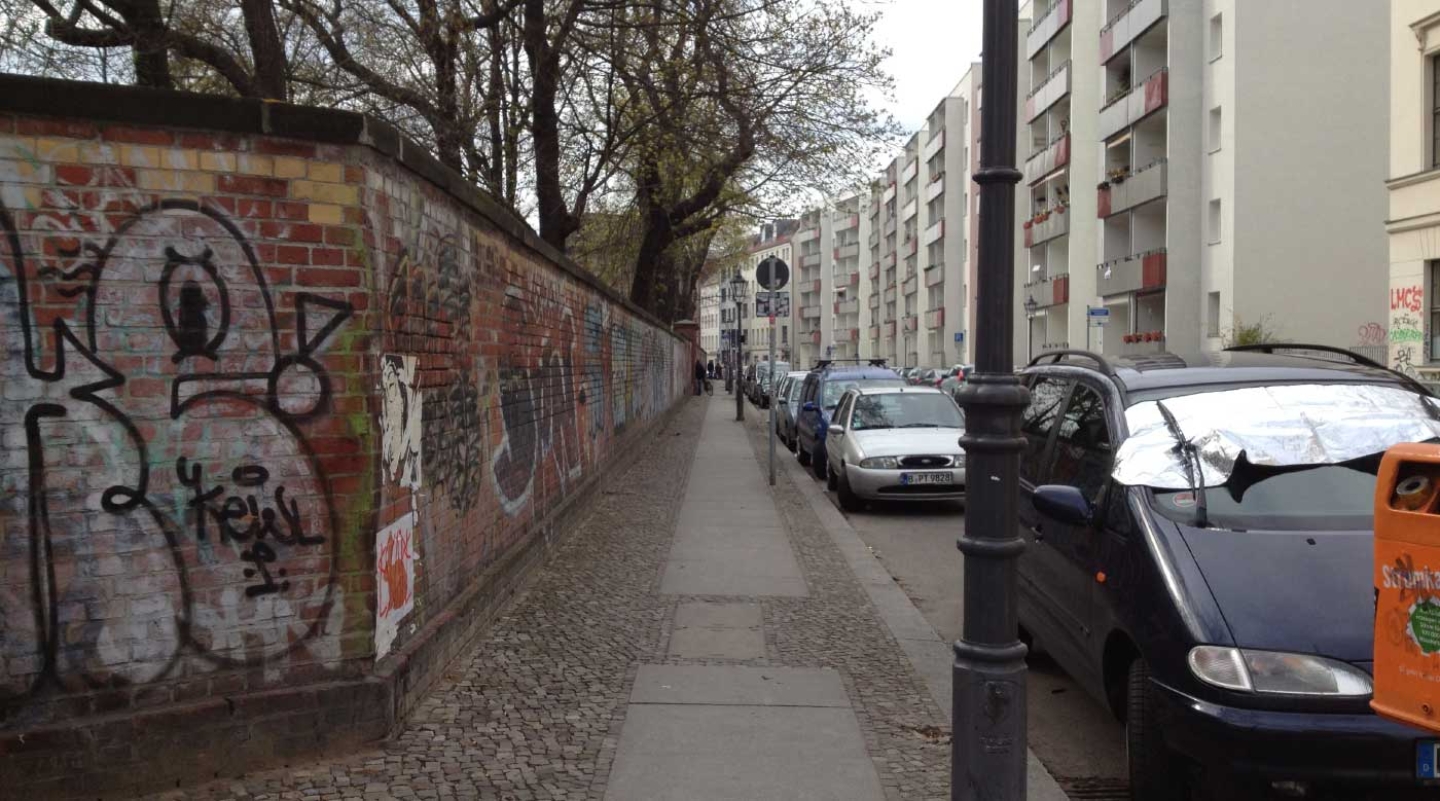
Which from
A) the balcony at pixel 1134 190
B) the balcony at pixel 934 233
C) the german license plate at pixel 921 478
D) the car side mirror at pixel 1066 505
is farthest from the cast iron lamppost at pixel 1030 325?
the car side mirror at pixel 1066 505

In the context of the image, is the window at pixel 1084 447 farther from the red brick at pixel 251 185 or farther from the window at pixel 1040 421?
the red brick at pixel 251 185

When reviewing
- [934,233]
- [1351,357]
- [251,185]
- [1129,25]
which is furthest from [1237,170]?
[934,233]

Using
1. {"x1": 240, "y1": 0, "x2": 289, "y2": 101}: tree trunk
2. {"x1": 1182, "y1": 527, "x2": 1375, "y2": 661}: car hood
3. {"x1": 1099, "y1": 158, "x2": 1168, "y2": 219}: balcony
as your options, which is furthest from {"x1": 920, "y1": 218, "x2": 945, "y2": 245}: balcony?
{"x1": 1182, "y1": 527, "x2": 1375, "y2": 661}: car hood

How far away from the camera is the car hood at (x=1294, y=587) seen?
3.86m

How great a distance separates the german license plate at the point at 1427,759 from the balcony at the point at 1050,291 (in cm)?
4310

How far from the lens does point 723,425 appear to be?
3092 cm

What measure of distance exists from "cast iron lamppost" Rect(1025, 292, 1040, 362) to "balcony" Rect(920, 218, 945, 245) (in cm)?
1675

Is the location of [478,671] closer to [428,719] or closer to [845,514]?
[428,719]

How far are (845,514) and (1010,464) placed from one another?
1025 centimetres

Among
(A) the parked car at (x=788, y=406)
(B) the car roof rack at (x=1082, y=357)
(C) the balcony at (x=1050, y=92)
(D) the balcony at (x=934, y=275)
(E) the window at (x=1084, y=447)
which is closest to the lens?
(E) the window at (x=1084, y=447)

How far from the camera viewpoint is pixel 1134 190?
37312mm

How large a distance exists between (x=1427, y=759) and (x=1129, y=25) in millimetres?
38016

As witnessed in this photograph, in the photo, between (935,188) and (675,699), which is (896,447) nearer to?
(675,699)

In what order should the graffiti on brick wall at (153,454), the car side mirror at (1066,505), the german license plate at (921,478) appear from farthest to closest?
the german license plate at (921,478) < the car side mirror at (1066,505) < the graffiti on brick wall at (153,454)
